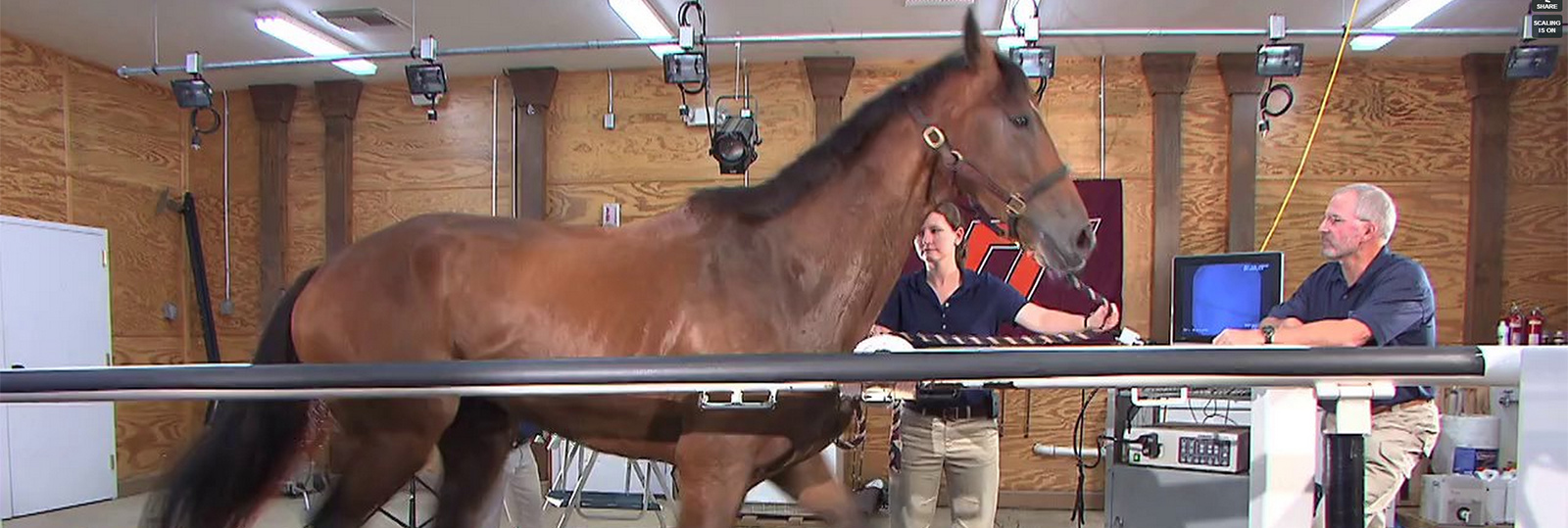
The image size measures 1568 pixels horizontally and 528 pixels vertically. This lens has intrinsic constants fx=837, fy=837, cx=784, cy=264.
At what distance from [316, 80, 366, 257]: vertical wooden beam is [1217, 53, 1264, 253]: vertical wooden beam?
247 inches

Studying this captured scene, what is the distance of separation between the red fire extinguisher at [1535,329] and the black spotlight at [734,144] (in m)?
4.86

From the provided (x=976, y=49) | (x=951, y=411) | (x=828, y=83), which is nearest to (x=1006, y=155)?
(x=976, y=49)

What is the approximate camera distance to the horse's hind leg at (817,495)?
1.68 metres

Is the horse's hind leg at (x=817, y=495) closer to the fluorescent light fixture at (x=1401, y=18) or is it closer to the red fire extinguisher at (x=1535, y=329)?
the fluorescent light fixture at (x=1401, y=18)

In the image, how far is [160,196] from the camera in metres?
6.40

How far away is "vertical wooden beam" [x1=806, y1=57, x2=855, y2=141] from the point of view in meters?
5.84

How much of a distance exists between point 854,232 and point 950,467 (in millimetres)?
1203

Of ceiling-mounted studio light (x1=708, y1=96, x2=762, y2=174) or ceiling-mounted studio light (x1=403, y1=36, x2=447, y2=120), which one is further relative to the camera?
ceiling-mounted studio light (x1=708, y1=96, x2=762, y2=174)

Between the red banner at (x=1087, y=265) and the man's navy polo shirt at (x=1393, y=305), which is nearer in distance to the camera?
the man's navy polo shirt at (x=1393, y=305)

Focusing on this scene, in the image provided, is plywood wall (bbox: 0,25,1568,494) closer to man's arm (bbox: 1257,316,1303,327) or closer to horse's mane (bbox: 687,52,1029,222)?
man's arm (bbox: 1257,316,1303,327)

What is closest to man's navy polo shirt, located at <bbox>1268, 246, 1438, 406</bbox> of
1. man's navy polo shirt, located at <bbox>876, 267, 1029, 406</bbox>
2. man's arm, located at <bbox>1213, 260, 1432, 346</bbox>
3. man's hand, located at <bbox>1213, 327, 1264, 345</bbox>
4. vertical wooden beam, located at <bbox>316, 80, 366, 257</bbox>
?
man's arm, located at <bbox>1213, 260, 1432, 346</bbox>

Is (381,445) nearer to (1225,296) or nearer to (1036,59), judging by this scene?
(1036,59)

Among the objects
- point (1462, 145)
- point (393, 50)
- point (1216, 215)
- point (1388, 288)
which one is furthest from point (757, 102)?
point (1462, 145)

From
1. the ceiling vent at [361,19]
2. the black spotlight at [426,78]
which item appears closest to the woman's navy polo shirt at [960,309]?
the black spotlight at [426,78]
